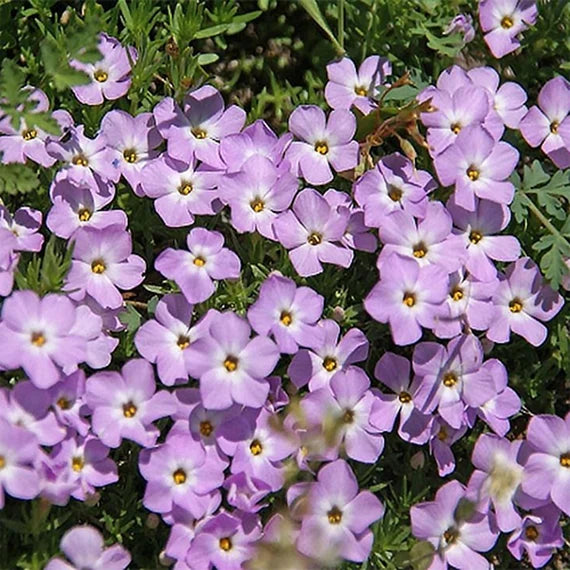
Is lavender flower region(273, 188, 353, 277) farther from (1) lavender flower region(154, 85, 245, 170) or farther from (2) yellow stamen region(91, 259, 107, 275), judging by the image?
(2) yellow stamen region(91, 259, 107, 275)

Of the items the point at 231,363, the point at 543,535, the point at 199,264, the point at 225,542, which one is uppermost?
the point at 199,264

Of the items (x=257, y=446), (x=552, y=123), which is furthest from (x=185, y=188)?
(x=552, y=123)

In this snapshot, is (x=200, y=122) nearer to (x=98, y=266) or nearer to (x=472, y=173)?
(x=98, y=266)

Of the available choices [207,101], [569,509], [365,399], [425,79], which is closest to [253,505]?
[365,399]

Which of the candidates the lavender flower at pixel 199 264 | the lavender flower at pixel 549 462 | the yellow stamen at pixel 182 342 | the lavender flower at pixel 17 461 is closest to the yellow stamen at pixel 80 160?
the lavender flower at pixel 199 264

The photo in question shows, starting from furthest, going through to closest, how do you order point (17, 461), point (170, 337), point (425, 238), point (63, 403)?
point (425, 238) < point (170, 337) < point (63, 403) < point (17, 461)

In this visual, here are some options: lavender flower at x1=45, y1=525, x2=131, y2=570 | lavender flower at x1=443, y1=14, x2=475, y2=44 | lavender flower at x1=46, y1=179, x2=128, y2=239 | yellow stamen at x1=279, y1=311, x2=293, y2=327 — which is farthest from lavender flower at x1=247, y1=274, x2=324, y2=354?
lavender flower at x1=443, y1=14, x2=475, y2=44

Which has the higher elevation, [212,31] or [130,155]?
[212,31]
